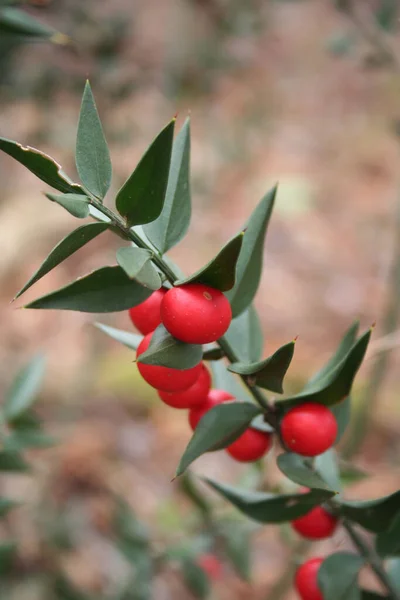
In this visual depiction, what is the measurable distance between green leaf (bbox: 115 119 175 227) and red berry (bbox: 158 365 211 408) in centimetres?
14

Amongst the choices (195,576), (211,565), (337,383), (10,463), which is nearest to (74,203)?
(337,383)

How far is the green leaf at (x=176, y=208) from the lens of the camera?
47cm

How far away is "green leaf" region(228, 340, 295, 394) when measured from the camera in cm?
42

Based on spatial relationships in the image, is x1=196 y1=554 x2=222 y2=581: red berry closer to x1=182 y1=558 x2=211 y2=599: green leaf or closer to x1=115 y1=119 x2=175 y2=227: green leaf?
x1=182 y1=558 x2=211 y2=599: green leaf

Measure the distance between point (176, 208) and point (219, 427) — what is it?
0.17 m

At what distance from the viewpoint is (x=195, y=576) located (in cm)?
95

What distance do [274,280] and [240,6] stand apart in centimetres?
168

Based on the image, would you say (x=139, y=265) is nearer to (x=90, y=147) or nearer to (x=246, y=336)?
(x=90, y=147)

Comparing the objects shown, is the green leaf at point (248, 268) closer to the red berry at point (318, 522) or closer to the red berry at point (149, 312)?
the red berry at point (149, 312)

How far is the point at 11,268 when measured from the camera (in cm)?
328

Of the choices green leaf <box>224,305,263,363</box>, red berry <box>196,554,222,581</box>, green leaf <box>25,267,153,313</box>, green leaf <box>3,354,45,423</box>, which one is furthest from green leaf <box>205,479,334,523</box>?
red berry <box>196,554,222,581</box>

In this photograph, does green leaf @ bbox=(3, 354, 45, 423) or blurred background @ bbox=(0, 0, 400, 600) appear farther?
blurred background @ bbox=(0, 0, 400, 600)

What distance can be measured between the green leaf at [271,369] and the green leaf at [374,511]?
150mm

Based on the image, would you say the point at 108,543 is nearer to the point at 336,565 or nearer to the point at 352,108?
the point at 336,565
